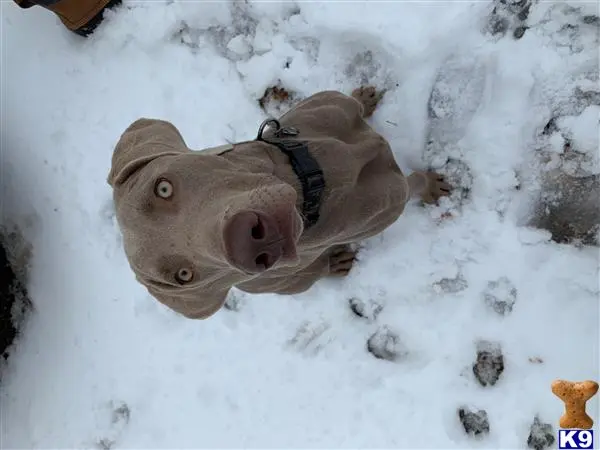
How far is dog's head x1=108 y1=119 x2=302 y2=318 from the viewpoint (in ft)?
6.10

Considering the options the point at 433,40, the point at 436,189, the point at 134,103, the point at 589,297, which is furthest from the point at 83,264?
the point at 589,297

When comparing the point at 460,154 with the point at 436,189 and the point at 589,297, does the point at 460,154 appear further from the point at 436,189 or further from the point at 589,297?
the point at 589,297

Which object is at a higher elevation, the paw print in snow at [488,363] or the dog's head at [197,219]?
the dog's head at [197,219]

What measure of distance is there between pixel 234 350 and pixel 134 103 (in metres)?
1.82

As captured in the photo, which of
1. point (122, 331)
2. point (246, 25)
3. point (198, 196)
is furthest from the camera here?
point (122, 331)

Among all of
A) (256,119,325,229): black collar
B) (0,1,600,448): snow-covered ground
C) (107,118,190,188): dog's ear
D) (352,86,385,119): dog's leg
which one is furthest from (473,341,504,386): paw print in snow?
(107,118,190,188): dog's ear

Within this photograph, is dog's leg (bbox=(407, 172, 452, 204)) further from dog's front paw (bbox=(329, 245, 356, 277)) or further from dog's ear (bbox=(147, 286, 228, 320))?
dog's ear (bbox=(147, 286, 228, 320))

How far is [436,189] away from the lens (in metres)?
3.94

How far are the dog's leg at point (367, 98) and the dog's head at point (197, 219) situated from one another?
5.51 feet

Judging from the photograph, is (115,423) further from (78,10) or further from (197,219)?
(197,219)

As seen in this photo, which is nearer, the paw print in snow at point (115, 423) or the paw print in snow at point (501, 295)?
the paw print in snow at point (501, 295)

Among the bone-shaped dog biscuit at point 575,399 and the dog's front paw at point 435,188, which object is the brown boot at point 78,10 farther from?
the bone-shaped dog biscuit at point 575,399

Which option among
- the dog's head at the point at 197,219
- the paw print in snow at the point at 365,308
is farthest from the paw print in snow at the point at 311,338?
the dog's head at the point at 197,219

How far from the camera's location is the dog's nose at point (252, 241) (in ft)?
5.98
